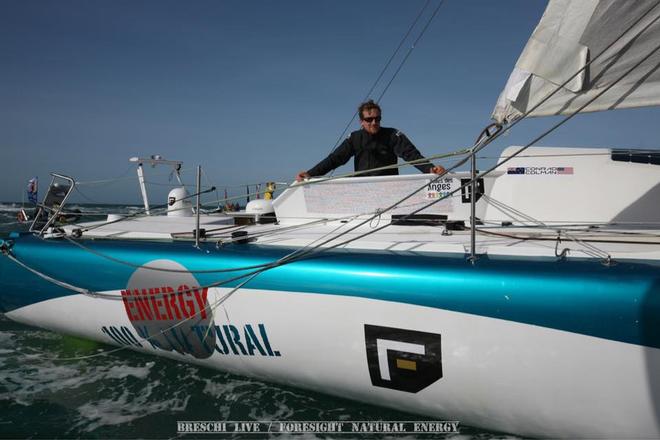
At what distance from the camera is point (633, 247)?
2682 millimetres

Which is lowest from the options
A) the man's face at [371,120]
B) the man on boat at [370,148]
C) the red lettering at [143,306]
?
the red lettering at [143,306]

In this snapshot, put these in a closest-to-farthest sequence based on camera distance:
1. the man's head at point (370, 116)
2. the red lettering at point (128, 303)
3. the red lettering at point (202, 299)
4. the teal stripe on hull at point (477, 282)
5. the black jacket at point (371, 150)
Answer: the teal stripe on hull at point (477, 282) → the red lettering at point (202, 299) → the red lettering at point (128, 303) → the man's head at point (370, 116) → the black jacket at point (371, 150)

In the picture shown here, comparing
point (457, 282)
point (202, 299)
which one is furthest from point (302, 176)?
point (457, 282)

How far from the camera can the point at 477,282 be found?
7.77ft

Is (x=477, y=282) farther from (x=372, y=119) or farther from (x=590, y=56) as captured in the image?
(x=372, y=119)

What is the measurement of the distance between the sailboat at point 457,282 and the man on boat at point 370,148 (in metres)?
0.52

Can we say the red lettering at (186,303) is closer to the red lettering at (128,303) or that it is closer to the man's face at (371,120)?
the red lettering at (128,303)

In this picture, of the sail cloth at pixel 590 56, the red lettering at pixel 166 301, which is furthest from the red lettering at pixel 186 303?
the sail cloth at pixel 590 56

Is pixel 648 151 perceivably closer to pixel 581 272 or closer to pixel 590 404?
pixel 581 272

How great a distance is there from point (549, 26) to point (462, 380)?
2.48 m

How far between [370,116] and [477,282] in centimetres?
242

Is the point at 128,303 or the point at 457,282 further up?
the point at 457,282

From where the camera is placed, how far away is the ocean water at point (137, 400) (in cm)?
294

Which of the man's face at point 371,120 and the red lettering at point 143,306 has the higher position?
the man's face at point 371,120
